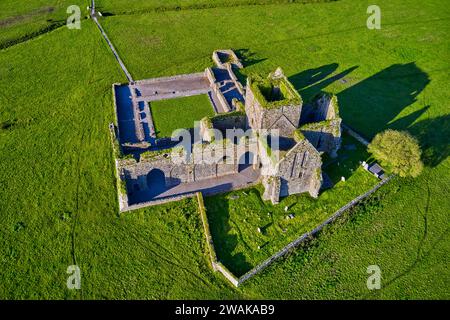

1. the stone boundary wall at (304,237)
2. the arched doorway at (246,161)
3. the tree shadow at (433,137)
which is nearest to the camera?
the stone boundary wall at (304,237)

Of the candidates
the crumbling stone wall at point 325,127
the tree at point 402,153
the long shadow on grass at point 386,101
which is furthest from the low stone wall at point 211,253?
the long shadow on grass at point 386,101

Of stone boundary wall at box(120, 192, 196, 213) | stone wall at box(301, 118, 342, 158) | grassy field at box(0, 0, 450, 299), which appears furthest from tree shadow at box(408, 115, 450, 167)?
stone boundary wall at box(120, 192, 196, 213)

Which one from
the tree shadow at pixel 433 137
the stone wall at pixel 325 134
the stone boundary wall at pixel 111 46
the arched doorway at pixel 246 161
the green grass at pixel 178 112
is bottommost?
the tree shadow at pixel 433 137

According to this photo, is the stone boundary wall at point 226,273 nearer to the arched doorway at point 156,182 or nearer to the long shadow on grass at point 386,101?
the arched doorway at point 156,182

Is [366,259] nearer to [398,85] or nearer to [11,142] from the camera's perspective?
[398,85]

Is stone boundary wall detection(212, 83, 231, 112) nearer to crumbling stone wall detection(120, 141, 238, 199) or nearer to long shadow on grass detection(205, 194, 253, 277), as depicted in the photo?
crumbling stone wall detection(120, 141, 238, 199)

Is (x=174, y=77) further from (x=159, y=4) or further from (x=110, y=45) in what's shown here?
(x=159, y=4)

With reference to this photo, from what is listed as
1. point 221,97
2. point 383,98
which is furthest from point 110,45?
point 383,98
